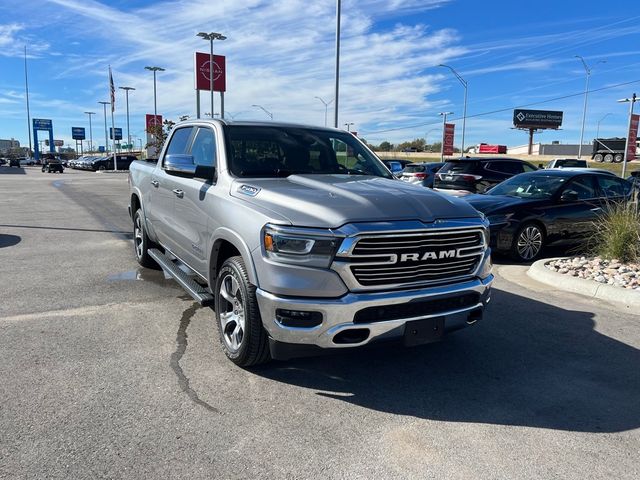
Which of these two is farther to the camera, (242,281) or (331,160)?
(331,160)

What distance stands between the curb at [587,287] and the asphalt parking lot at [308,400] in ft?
1.82

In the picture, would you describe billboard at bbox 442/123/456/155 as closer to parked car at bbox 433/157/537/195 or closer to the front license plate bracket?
→ parked car at bbox 433/157/537/195

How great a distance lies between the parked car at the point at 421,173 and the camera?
2028 cm

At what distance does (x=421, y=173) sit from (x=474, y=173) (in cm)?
590

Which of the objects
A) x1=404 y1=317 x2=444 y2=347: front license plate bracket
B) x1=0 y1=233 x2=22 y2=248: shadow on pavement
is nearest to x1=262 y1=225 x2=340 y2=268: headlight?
x1=404 y1=317 x2=444 y2=347: front license plate bracket

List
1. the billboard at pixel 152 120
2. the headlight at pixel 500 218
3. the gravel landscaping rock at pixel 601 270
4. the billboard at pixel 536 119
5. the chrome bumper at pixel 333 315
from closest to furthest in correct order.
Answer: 1. the chrome bumper at pixel 333 315
2. the gravel landscaping rock at pixel 601 270
3. the headlight at pixel 500 218
4. the billboard at pixel 152 120
5. the billboard at pixel 536 119

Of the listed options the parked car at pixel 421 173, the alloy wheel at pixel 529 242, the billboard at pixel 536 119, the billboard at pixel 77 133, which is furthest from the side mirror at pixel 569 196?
the billboard at pixel 77 133

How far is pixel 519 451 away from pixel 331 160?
10.3 feet

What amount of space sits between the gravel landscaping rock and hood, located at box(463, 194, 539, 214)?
1.29 metres

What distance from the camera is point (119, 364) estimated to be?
409 centimetres

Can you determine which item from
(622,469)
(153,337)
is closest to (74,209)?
(153,337)

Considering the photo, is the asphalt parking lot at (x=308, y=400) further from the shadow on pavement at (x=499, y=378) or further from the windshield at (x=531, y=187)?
the windshield at (x=531, y=187)

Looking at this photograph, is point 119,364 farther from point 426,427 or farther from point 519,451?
point 519,451

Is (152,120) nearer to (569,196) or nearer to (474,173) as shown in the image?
(474,173)
